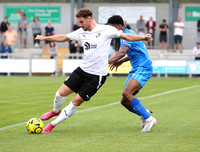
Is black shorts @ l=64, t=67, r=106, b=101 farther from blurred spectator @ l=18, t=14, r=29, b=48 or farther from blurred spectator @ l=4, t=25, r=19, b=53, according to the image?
blurred spectator @ l=18, t=14, r=29, b=48

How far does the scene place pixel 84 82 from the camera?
902 centimetres

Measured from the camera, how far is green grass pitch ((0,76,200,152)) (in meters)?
7.54

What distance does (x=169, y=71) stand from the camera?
29359mm

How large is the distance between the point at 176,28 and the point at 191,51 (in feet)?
5.89

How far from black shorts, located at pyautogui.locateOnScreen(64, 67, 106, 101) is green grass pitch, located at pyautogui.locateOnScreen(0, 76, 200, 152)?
761mm

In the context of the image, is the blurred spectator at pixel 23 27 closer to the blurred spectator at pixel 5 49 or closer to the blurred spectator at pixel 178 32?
the blurred spectator at pixel 5 49

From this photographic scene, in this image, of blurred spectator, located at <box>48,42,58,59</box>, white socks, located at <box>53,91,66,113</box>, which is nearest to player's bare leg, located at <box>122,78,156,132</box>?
white socks, located at <box>53,91,66,113</box>

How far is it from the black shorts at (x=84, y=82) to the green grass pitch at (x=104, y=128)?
2.50ft

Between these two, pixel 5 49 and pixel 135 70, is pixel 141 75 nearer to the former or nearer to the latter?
pixel 135 70

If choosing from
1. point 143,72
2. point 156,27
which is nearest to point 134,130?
point 143,72

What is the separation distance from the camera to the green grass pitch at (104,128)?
A: 7543 mm

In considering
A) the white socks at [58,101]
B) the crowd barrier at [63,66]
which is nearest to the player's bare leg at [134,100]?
the white socks at [58,101]

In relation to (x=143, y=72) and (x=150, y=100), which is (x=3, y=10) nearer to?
(x=150, y=100)

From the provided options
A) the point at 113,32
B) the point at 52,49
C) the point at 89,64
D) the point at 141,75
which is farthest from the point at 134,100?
the point at 52,49
